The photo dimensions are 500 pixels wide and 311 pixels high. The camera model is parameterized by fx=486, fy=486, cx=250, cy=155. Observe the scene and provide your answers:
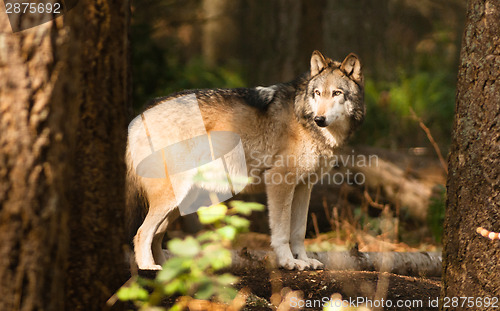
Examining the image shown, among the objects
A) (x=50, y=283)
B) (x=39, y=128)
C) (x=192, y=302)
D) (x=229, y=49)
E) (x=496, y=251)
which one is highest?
(x=229, y=49)

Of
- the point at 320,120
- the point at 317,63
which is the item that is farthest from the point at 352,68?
the point at 320,120

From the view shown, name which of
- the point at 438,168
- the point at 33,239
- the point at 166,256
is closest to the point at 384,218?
the point at 438,168

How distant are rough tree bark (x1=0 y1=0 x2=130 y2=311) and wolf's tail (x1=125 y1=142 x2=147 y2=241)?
2.51 meters

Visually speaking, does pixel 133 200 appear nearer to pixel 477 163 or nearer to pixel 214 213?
pixel 214 213

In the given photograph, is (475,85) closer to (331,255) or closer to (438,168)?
(331,255)

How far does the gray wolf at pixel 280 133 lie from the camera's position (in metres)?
5.48

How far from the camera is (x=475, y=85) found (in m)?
3.26

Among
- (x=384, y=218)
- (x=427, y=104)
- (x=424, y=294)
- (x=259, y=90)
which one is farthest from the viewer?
(x=427, y=104)

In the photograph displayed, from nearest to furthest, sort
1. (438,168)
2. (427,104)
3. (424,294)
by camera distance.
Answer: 1. (424,294)
2. (438,168)
3. (427,104)

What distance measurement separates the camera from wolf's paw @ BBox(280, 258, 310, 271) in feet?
18.0

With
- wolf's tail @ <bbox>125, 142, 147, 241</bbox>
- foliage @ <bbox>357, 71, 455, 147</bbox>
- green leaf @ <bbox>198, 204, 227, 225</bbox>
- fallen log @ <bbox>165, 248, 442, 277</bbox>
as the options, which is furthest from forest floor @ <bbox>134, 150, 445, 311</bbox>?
foliage @ <bbox>357, 71, 455, 147</bbox>

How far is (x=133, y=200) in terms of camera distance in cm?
559

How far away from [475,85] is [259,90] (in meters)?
3.14

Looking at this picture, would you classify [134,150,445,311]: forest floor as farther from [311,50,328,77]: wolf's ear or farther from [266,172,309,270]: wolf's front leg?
[311,50,328,77]: wolf's ear
